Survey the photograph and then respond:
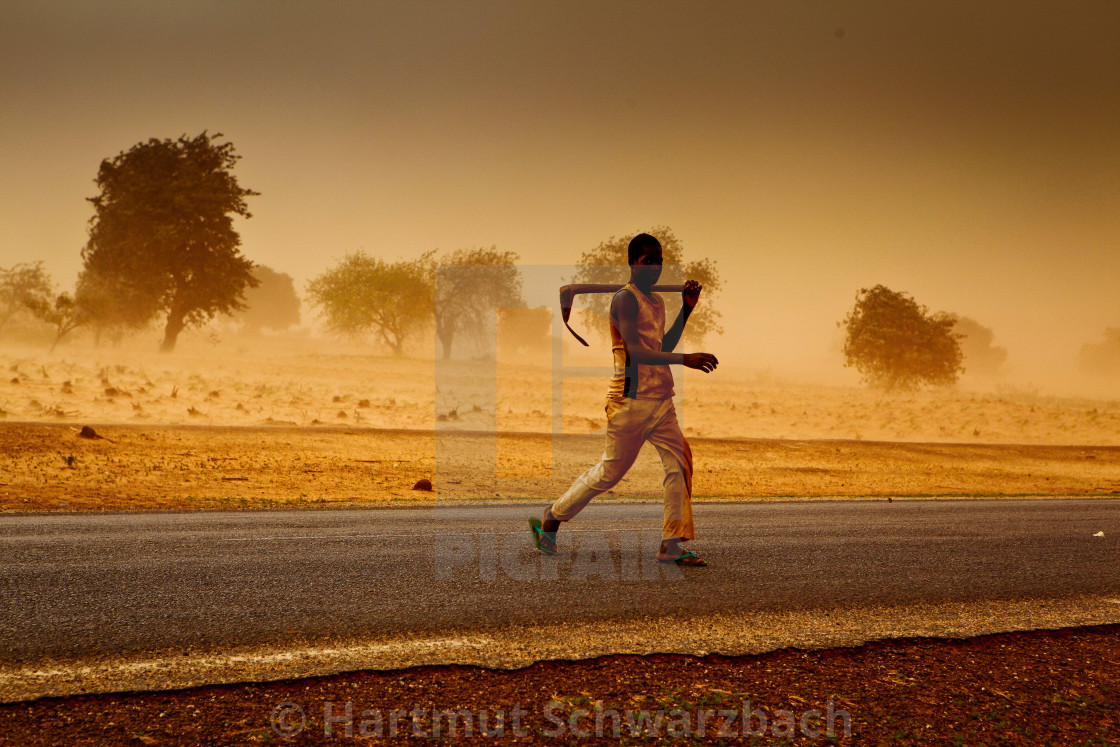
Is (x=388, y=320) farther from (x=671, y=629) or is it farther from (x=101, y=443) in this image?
(x=671, y=629)

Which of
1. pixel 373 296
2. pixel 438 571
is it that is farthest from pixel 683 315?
pixel 373 296

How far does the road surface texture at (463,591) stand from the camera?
385 centimetres

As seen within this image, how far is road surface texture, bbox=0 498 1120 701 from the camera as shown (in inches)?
151

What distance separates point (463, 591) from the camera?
201 inches

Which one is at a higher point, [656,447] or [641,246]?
[641,246]

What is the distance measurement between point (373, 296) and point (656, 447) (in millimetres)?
56692

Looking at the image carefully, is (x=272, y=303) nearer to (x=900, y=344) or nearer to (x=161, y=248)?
(x=161, y=248)

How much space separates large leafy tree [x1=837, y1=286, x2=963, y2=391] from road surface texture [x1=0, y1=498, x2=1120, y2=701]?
1955 inches

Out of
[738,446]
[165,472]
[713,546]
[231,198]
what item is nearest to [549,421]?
[738,446]

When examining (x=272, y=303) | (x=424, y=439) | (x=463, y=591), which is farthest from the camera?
(x=272, y=303)

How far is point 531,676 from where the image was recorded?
3576mm

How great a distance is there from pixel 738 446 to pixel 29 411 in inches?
820

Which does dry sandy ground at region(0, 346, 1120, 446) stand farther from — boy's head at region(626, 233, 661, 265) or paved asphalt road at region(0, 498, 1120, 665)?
boy's head at region(626, 233, 661, 265)

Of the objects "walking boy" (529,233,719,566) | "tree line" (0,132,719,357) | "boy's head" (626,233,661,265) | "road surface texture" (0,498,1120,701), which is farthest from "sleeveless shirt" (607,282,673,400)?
"tree line" (0,132,719,357)
